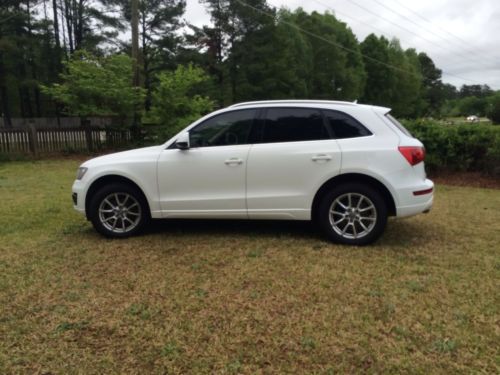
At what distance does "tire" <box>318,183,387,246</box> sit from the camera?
4520 millimetres

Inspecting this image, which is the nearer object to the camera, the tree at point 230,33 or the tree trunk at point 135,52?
the tree trunk at point 135,52

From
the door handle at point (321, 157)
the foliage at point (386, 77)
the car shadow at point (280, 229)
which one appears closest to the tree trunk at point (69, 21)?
the foliage at point (386, 77)

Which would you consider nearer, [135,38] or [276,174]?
[276,174]

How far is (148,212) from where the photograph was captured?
505 centimetres

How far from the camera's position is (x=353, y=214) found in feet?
15.1

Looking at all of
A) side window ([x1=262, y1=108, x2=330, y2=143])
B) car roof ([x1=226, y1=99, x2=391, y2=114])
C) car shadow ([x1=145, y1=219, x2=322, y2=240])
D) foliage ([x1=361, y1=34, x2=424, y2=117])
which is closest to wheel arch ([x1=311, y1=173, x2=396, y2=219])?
side window ([x1=262, y1=108, x2=330, y2=143])

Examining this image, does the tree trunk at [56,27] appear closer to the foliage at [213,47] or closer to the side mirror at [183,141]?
the foliage at [213,47]

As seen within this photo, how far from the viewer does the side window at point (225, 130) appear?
4848mm

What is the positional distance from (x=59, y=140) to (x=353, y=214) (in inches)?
531

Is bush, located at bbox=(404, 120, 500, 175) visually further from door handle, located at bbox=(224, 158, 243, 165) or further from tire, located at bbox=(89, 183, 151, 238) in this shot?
tire, located at bbox=(89, 183, 151, 238)

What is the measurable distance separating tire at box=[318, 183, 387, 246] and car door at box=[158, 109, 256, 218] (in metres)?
0.96

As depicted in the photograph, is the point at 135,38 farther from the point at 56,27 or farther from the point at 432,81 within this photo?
the point at 432,81

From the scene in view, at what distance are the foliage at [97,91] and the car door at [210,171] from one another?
1139 centimetres

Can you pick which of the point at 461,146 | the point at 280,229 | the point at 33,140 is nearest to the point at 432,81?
the point at 461,146
